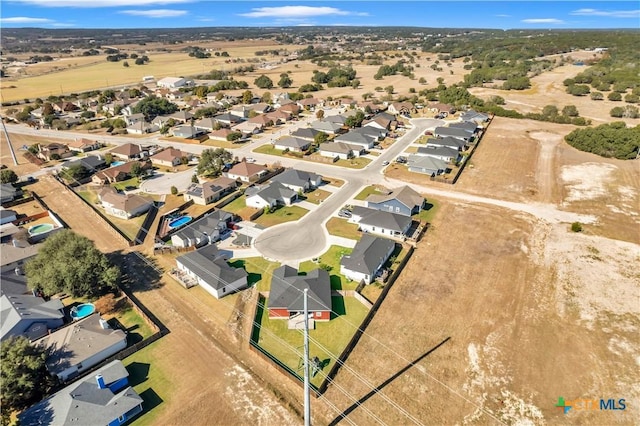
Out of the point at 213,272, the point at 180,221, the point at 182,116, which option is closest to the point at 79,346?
the point at 213,272

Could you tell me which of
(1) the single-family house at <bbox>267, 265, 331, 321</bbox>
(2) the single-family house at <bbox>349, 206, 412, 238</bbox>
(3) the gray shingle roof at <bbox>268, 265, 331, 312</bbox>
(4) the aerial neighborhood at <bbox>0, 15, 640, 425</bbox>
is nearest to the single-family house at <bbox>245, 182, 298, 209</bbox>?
(4) the aerial neighborhood at <bbox>0, 15, 640, 425</bbox>

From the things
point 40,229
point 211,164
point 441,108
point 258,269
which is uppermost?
point 441,108

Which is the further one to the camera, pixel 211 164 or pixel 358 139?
pixel 358 139

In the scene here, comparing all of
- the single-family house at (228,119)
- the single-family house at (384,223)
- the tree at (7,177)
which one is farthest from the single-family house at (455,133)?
the tree at (7,177)

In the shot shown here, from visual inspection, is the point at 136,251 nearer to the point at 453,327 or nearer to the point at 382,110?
the point at 453,327

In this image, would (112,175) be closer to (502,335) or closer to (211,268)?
(211,268)

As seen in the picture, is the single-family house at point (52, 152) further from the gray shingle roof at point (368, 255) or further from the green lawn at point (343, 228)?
the gray shingle roof at point (368, 255)
